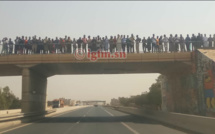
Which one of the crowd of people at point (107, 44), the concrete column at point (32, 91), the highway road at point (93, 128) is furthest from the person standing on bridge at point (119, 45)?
the concrete column at point (32, 91)

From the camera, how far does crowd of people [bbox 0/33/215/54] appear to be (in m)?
29.0

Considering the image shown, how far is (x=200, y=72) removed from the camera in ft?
79.1

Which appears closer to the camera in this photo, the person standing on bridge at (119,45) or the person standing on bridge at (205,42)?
the person standing on bridge at (205,42)

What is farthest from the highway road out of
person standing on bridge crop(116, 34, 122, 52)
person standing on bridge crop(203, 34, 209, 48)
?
person standing on bridge crop(203, 34, 209, 48)

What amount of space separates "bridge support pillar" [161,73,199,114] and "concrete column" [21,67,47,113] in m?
15.1

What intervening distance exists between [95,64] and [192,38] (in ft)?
33.5

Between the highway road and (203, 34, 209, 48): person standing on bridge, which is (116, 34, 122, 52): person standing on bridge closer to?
the highway road

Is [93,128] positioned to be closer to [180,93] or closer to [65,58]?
[65,58]

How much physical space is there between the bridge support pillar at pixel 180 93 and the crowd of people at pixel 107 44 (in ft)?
11.0

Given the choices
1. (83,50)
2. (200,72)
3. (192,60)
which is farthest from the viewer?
(83,50)

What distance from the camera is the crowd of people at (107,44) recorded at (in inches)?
1143

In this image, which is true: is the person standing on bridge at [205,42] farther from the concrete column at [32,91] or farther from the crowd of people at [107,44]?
the concrete column at [32,91]

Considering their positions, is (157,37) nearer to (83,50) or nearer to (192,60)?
(192,60)

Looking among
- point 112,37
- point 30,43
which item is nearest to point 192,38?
point 112,37
